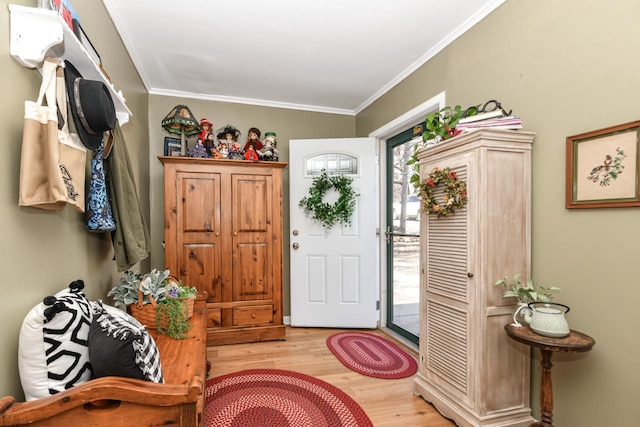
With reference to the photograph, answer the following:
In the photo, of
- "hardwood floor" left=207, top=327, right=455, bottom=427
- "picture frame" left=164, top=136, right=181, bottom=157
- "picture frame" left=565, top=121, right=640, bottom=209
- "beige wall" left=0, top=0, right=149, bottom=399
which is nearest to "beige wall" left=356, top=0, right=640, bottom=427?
"picture frame" left=565, top=121, right=640, bottom=209

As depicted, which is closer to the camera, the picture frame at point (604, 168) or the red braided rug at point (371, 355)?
the picture frame at point (604, 168)

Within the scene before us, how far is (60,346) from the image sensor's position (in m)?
1.00

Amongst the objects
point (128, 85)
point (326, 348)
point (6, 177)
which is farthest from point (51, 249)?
point (326, 348)

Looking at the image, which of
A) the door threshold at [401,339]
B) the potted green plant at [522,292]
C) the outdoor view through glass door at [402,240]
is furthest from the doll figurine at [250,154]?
the potted green plant at [522,292]

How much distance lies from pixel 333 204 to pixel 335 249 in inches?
19.8

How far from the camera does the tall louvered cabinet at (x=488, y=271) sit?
175 centimetres

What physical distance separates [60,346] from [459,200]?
187 cm

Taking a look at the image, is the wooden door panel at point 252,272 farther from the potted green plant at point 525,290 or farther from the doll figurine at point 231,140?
the potted green plant at point 525,290

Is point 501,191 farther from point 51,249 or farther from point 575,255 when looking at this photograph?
point 51,249

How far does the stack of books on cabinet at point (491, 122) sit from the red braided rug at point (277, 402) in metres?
1.87

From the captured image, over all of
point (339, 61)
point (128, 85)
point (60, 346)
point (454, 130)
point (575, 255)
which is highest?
point (339, 61)

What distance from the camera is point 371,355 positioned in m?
2.89

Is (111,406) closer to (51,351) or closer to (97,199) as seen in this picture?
(51,351)

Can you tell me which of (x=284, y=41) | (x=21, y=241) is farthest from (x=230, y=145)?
(x=21, y=241)
